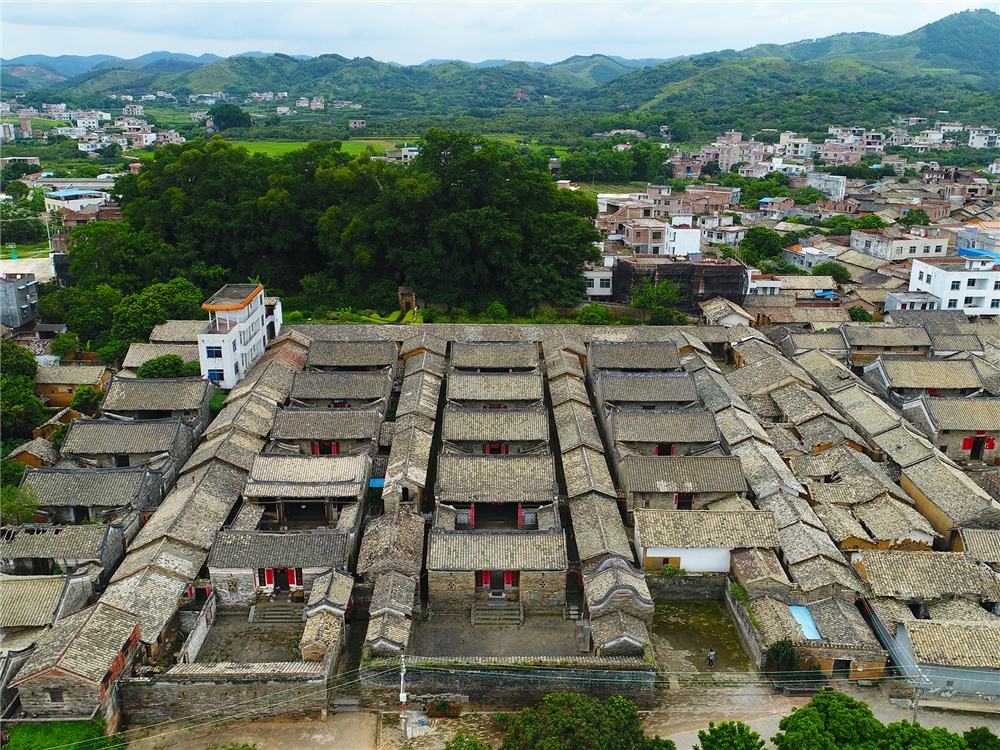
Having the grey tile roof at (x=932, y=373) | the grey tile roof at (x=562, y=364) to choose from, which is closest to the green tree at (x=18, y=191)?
the grey tile roof at (x=562, y=364)

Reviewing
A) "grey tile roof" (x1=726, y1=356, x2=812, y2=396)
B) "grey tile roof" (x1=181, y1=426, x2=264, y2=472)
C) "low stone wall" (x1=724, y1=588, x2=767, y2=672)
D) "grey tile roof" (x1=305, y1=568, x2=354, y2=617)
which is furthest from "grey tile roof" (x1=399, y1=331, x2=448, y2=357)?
"low stone wall" (x1=724, y1=588, x2=767, y2=672)

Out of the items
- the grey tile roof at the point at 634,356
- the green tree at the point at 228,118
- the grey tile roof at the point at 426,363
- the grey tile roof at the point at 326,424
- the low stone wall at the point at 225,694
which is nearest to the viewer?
the low stone wall at the point at 225,694

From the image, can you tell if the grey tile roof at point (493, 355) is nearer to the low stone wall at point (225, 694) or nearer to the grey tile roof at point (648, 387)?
the grey tile roof at point (648, 387)

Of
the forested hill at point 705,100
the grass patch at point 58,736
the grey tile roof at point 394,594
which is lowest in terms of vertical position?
the grass patch at point 58,736

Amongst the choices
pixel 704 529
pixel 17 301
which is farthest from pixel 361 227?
pixel 704 529

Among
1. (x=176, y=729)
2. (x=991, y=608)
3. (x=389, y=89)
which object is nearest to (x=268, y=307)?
(x=176, y=729)

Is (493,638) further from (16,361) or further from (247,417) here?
(16,361)

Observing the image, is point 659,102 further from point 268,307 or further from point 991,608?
point 991,608
